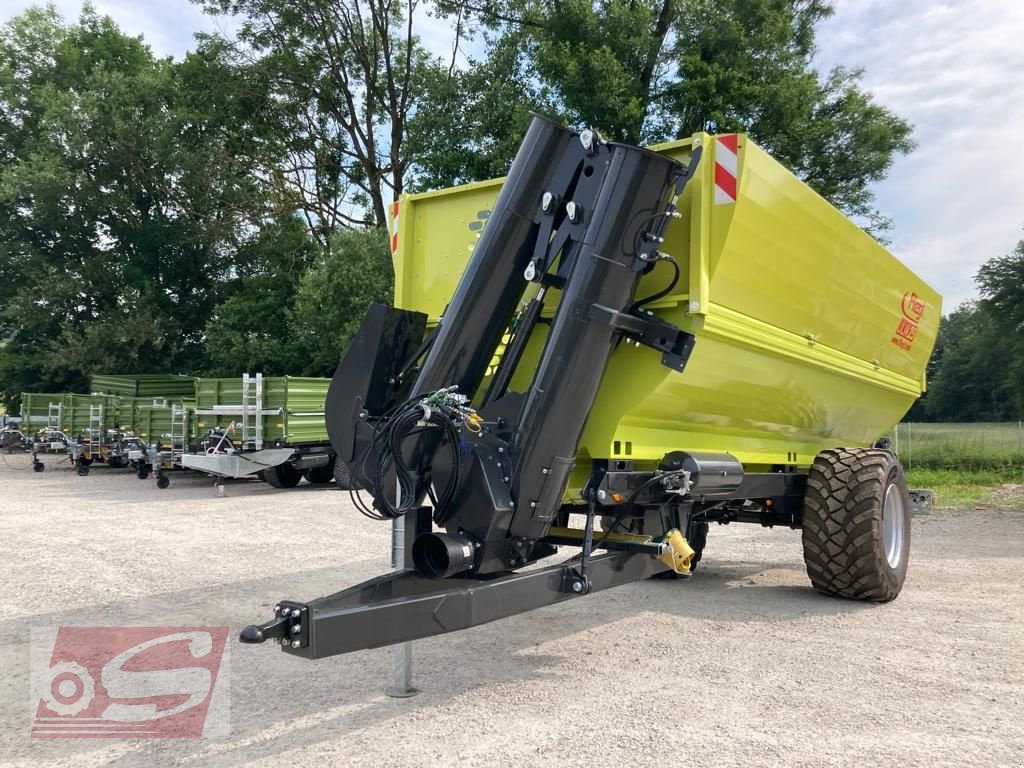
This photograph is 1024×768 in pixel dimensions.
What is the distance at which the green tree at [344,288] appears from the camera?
19.6 m

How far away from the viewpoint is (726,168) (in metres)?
4.08

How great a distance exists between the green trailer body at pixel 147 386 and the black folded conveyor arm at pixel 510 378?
710 inches

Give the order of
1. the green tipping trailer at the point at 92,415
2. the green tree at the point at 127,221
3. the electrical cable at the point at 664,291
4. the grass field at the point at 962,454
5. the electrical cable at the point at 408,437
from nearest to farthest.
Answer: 1. the electrical cable at the point at 408,437
2. the electrical cable at the point at 664,291
3. the grass field at the point at 962,454
4. the green tipping trailer at the point at 92,415
5. the green tree at the point at 127,221

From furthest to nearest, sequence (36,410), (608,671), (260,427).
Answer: (36,410) < (260,427) < (608,671)

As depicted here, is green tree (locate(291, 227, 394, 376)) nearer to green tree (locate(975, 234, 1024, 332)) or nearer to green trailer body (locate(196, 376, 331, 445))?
green trailer body (locate(196, 376, 331, 445))

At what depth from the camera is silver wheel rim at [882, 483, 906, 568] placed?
6211 millimetres

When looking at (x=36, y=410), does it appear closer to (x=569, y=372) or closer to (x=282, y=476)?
(x=282, y=476)

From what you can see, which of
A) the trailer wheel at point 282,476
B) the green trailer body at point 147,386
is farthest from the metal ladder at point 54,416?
the trailer wheel at point 282,476

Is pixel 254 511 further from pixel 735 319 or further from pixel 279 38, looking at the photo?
pixel 279 38

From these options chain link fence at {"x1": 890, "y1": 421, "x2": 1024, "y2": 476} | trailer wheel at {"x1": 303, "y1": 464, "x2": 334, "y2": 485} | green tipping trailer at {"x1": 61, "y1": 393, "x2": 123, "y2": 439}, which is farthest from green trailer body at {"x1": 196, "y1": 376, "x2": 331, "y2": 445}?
chain link fence at {"x1": 890, "y1": 421, "x2": 1024, "y2": 476}

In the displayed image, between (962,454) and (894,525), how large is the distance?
1475 cm

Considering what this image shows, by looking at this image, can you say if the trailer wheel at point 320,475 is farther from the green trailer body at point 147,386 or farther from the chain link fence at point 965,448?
the chain link fence at point 965,448

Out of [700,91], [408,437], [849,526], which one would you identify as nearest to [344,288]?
[700,91]

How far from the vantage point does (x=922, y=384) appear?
7.89 meters
